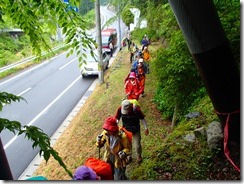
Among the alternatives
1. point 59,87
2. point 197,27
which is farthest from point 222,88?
point 59,87

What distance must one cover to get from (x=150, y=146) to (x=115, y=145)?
263 cm

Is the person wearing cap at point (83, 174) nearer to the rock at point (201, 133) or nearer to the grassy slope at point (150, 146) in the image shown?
the grassy slope at point (150, 146)

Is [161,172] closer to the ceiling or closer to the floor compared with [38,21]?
closer to the floor

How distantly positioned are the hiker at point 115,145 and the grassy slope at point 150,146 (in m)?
0.45

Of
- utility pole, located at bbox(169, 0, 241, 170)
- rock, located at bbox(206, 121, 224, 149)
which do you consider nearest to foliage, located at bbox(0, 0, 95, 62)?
utility pole, located at bbox(169, 0, 241, 170)

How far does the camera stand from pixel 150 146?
6.47 meters

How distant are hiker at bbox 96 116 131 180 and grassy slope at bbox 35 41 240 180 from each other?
447 millimetres

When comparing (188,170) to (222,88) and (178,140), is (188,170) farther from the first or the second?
(222,88)

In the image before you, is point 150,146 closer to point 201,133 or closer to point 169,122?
point 169,122

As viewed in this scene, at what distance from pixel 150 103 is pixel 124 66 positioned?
7673mm

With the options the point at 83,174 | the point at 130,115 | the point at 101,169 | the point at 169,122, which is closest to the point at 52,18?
the point at 83,174

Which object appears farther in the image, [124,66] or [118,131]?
[124,66]

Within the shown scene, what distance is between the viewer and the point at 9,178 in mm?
1777

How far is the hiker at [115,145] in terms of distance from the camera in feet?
12.7
